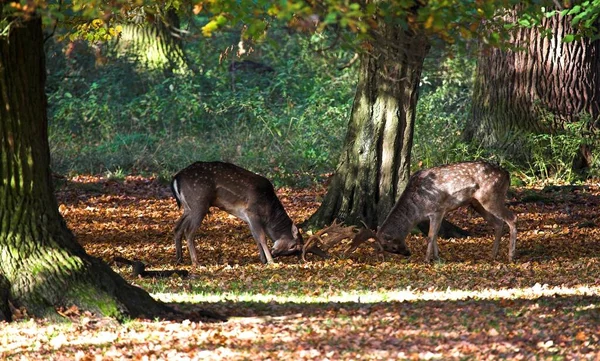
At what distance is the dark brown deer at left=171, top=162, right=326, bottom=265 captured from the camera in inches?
505

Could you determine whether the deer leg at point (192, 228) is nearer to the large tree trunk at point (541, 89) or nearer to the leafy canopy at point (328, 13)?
the leafy canopy at point (328, 13)

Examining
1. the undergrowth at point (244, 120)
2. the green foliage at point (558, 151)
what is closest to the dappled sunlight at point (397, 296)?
the undergrowth at point (244, 120)

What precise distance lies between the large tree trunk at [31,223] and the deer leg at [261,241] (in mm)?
4187

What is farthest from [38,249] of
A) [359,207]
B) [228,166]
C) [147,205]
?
[147,205]

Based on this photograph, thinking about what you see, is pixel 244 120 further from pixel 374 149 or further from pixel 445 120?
pixel 374 149

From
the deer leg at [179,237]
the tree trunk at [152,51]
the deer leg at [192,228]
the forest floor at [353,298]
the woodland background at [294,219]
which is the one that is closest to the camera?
the forest floor at [353,298]

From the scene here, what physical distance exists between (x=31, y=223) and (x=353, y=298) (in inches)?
112

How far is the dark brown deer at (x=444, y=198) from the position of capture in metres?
13.1

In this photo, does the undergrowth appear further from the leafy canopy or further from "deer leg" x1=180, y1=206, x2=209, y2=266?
the leafy canopy

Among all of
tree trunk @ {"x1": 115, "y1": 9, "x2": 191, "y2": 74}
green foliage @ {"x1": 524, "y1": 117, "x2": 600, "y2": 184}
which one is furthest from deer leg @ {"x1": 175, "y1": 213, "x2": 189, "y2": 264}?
tree trunk @ {"x1": 115, "y1": 9, "x2": 191, "y2": 74}

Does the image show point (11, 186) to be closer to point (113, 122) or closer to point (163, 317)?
point (163, 317)

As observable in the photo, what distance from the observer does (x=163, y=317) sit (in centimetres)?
873

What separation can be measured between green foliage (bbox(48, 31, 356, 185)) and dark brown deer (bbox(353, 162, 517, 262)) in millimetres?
Answer: 5533

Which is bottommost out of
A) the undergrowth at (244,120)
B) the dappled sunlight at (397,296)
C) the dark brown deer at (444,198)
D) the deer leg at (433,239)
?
the dappled sunlight at (397,296)
